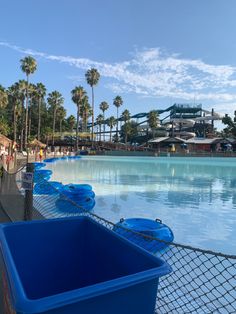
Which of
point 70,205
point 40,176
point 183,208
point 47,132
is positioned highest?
point 47,132

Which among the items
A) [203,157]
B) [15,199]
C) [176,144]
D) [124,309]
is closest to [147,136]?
[176,144]

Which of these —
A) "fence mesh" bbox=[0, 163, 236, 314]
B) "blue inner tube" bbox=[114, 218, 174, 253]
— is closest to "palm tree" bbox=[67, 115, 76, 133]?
"fence mesh" bbox=[0, 163, 236, 314]

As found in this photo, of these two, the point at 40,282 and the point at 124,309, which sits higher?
the point at 124,309

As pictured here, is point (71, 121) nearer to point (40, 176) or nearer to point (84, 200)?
A: point (84, 200)

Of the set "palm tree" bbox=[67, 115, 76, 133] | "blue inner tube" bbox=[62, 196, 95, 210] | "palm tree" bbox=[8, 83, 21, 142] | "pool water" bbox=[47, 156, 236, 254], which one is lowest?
"pool water" bbox=[47, 156, 236, 254]

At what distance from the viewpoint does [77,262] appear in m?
2.58

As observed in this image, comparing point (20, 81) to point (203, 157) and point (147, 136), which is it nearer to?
point (203, 157)

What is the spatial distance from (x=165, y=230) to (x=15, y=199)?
3857 mm

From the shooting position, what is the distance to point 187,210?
12.1m

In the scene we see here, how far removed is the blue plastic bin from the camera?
5.34 ft

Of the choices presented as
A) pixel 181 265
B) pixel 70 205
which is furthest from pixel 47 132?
pixel 181 265

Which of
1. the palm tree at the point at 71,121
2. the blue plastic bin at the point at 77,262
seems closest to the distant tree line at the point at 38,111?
the palm tree at the point at 71,121

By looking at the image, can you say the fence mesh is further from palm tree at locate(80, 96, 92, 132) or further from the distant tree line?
palm tree at locate(80, 96, 92, 132)

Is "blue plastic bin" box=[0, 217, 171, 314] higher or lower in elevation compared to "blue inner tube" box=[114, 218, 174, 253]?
higher
